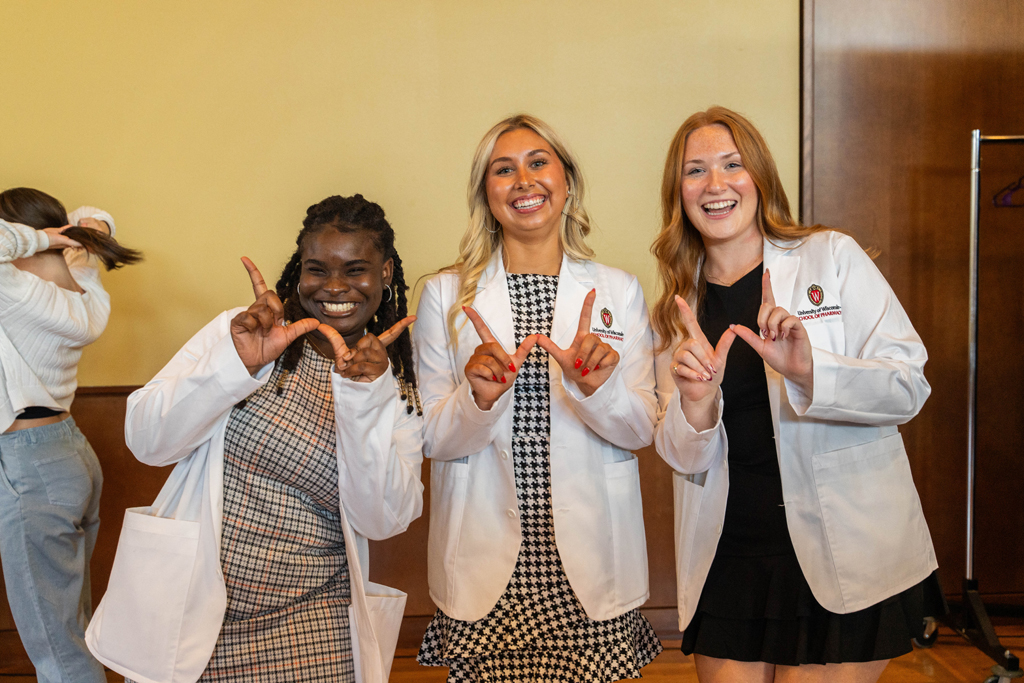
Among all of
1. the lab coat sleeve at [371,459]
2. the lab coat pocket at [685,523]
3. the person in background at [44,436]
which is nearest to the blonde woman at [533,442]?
the lab coat pocket at [685,523]

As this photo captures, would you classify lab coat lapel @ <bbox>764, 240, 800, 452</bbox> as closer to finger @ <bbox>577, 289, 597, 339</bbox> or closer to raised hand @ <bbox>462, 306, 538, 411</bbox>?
finger @ <bbox>577, 289, 597, 339</bbox>

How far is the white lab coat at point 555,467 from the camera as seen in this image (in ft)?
6.04

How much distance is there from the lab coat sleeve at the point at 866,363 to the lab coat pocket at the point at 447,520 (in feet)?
2.65

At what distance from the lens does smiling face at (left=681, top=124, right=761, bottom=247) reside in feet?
6.15

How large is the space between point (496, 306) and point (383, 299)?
0.29 meters

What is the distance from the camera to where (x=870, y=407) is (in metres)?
1.67

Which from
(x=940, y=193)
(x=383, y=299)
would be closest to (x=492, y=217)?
(x=383, y=299)

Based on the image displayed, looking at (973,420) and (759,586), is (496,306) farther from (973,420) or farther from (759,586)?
(973,420)

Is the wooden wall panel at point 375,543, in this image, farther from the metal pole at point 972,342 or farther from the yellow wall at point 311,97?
the metal pole at point 972,342

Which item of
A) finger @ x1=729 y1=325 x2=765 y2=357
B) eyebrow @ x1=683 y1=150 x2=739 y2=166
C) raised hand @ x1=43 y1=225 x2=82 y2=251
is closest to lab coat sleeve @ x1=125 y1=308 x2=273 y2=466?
finger @ x1=729 y1=325 x2=765 y2=357

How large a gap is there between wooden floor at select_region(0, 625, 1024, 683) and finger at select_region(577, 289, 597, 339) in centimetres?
192

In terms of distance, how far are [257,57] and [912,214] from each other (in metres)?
2.95

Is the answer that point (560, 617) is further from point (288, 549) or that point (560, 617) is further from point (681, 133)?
point (681, 133)

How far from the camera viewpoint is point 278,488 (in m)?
1.63
